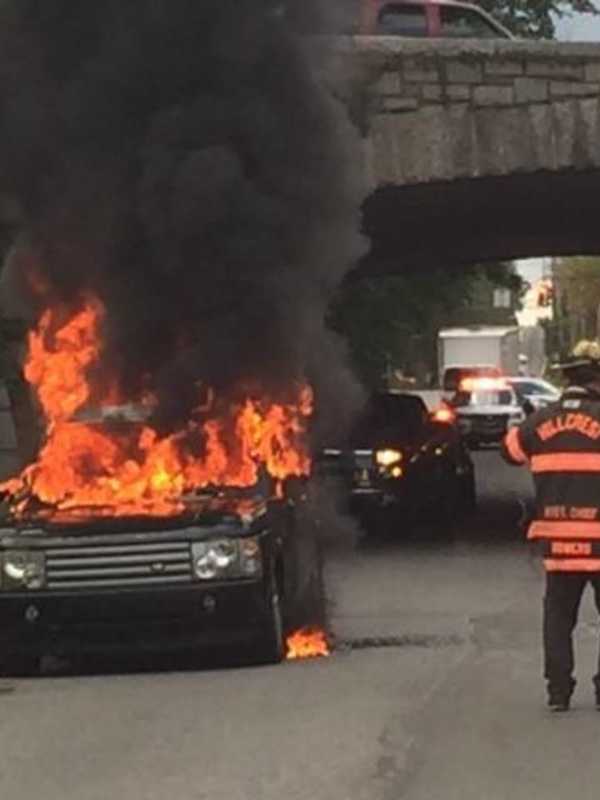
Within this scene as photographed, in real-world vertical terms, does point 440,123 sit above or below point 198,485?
above

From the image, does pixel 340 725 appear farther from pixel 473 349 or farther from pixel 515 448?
pixel 473 349

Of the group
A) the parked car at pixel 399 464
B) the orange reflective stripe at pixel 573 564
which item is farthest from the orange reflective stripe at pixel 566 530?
the parked car at pixel 399 464

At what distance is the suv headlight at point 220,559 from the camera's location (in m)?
11.2

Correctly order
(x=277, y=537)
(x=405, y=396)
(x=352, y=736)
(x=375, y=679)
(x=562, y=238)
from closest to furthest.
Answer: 1. (x=352, y=736)
2. (x=375, y=679)
3. (x=277, y=537)
4. (x=405, y=396)
5. (x=562, y=238)

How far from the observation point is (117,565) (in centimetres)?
1127

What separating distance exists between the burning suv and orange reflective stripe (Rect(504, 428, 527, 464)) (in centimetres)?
196

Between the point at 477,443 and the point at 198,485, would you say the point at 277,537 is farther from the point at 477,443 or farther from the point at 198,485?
the point at 477,443

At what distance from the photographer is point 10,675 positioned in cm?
1214

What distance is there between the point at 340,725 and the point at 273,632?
6.76 ft

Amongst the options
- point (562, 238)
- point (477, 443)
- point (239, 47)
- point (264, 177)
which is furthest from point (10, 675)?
point (477, 443)

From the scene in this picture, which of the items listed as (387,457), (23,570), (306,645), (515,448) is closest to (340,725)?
(515,448)

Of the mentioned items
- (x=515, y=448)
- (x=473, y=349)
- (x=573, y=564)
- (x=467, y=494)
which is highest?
(x=515, y=448)

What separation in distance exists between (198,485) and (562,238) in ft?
54.0

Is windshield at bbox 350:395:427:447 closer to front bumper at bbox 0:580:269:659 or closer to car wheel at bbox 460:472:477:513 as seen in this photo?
car wheel at bbox 460:472:477:513
